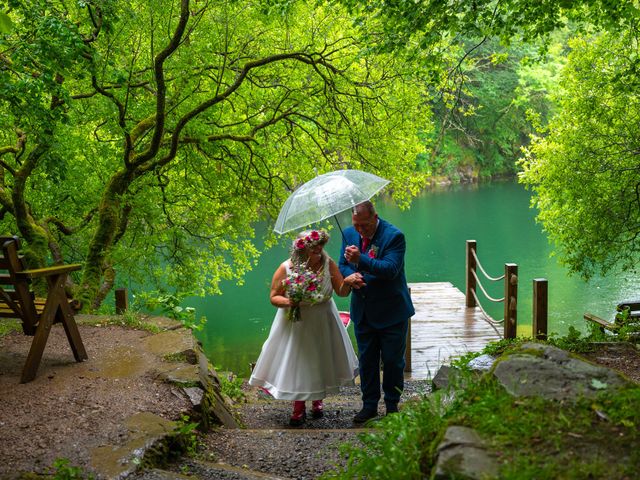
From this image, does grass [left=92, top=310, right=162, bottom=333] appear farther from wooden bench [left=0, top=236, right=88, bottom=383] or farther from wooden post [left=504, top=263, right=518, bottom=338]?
wooden post [left=504, top=263, right=518, bottom=338]

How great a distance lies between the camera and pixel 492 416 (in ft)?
9.73

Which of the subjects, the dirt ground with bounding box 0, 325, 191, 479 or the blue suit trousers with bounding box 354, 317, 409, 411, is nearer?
the dirt ground with bounding box 0, 325, 191, 479

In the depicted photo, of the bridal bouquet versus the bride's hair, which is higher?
the bride's hair

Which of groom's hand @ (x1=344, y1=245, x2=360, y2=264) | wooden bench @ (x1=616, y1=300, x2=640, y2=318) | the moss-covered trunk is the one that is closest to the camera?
groom's hand @ (x1=344, y1=245, x2=360, y2=264)

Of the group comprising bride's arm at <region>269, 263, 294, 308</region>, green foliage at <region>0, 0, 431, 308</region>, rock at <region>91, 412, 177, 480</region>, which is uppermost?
green foliage at <region>0, 0, 431, 308</region>

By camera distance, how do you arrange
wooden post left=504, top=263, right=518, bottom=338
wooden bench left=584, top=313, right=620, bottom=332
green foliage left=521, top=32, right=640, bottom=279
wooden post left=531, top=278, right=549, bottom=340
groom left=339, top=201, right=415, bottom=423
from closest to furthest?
groom left=339, top=201, right=415, bottom=423
wooden bench left=584, top=313, right=620, bottom=332
wooden post left=531, top=278, right=549, bottom=340
wooden post left=504, top=263, right=518, bottom=338
green foliage left=521, top=32, right=640, bottom=279

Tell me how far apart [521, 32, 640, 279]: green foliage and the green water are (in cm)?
543

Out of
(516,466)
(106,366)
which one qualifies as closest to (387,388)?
(106,366)

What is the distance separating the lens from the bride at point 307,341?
5566 mm

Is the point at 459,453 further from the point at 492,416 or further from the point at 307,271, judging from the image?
the point at 307,271

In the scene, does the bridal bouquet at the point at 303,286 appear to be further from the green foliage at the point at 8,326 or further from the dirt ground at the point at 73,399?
the green foliage at the point at 8,326

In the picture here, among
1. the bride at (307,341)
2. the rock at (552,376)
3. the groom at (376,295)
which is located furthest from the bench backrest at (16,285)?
the rock at (552,376)

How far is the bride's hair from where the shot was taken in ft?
18.0

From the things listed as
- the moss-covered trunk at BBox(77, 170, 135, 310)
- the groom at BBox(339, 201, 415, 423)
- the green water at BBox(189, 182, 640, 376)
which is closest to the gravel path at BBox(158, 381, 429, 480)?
the groom at BBox(339, 201, 415, 423)
